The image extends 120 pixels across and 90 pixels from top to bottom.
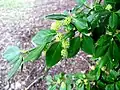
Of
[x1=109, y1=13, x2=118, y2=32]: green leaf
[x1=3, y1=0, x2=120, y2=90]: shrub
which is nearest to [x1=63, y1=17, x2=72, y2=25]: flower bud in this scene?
[x1=3, y1=0, x2=120, y2=90]: shrub

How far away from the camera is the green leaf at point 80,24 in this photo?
695 mm

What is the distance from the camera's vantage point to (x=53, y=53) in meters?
0.68

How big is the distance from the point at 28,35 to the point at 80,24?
2.56m

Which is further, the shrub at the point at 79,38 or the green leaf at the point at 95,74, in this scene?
the green leaf at the point at 95,74

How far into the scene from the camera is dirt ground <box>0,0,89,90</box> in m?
2.60

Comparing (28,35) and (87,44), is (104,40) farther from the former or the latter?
(28,35)

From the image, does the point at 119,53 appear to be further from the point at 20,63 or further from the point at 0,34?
the point at 0,34

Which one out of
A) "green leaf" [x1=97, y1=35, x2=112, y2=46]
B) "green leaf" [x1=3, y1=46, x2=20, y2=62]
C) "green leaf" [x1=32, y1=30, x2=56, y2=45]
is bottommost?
"green leaf" [x1=3, y1=46, x2=20, y2=62]

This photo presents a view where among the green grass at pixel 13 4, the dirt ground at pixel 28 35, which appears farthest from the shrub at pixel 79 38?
the green grass at pixel 13 4

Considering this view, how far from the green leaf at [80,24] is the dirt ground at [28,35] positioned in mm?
1811

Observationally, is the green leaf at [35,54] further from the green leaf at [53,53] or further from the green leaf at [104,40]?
the green leaf at [104,40]

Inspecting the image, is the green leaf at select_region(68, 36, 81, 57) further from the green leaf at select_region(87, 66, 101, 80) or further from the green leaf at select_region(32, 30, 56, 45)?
the green leaf at select_region(87, 66, 101, 80)

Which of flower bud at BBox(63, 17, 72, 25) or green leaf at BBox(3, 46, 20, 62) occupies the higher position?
flower bud at BBox(63, 17, 72, 25)

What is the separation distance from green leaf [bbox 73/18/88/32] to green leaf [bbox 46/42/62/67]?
65 millimetres
